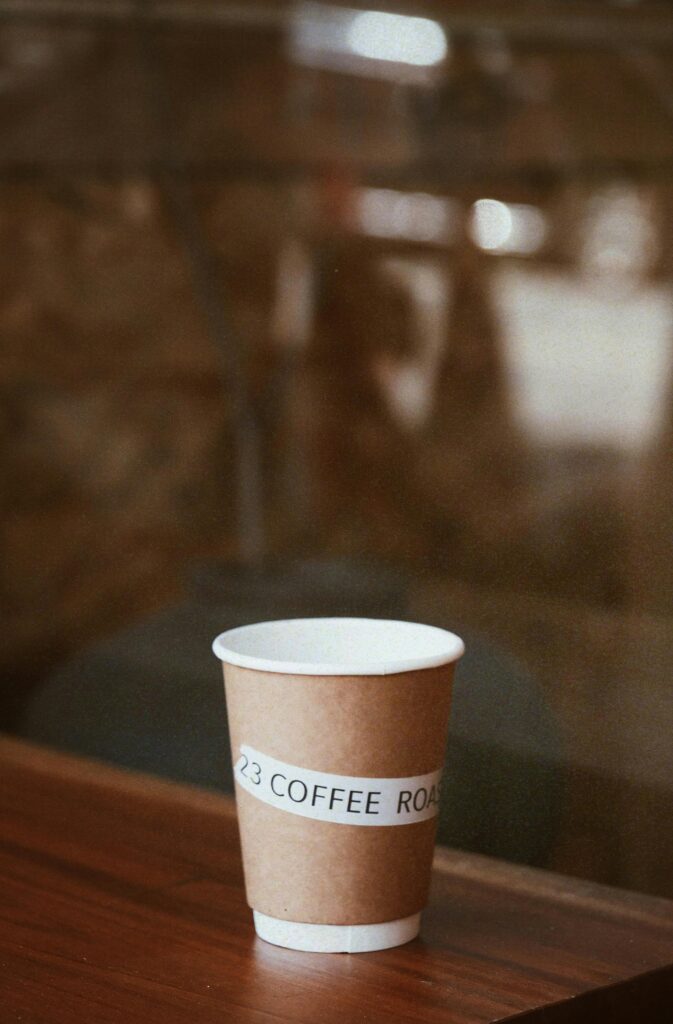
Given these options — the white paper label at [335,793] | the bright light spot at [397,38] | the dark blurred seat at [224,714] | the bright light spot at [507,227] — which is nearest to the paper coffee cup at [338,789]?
the white paper label at [335,793]

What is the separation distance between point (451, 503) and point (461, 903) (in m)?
0.36

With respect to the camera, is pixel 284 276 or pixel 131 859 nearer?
pixel 131 859

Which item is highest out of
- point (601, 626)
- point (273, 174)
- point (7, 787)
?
point (273, 174)

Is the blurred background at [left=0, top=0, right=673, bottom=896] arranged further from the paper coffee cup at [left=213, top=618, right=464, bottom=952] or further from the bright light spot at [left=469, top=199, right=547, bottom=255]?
the paper coffee cup at [left=213, top=618, right=464, bottom=952]

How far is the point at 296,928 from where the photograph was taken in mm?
521

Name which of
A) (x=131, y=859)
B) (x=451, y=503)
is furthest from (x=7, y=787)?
(x=451, y=503)

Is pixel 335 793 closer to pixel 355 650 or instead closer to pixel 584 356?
pixel 355 650

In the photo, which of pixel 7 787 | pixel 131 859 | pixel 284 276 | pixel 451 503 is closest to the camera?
pixel 131 859

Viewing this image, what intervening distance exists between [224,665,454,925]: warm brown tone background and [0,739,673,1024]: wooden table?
22mm

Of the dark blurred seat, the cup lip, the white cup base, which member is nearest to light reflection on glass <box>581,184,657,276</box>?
the dark blurred seat

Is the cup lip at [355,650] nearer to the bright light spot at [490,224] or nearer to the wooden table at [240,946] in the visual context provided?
the wooden table at [240,946]

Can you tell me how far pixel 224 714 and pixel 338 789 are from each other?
1.05 feet

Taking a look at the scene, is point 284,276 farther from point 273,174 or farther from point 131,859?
point 131,859

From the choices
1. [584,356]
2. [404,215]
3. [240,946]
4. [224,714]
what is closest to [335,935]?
[240,946]
